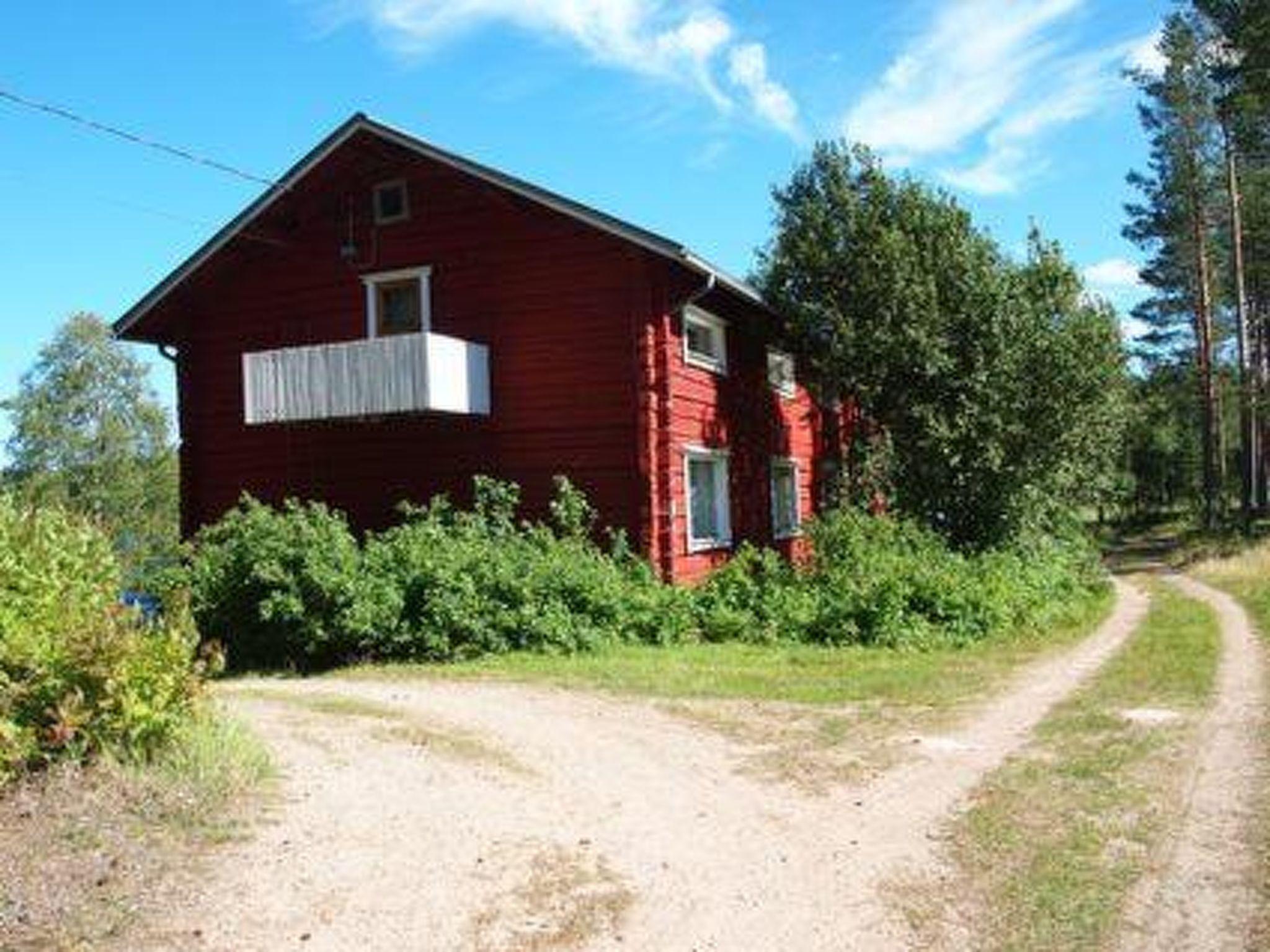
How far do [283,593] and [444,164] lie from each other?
7932 mm

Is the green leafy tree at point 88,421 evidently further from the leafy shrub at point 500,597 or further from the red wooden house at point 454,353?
the leafy shrub at point 500,597

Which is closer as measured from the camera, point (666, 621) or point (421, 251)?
point (666, 621)

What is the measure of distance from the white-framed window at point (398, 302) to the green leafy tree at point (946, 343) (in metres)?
5.76

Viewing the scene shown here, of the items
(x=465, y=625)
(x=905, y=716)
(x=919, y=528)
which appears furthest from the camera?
(x=919, y=528)

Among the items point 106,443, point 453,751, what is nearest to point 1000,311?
point 453,751

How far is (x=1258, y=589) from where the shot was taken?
2450 cm

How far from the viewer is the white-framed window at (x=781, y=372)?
2384cm

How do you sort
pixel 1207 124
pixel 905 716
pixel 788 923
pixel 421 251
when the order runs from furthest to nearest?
pixel 1207 124
pixel 421 251
pixel 905 716
pixel 788 923

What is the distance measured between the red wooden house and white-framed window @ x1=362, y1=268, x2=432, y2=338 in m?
0.03

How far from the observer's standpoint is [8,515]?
8.78m

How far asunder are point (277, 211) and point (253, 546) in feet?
27.0

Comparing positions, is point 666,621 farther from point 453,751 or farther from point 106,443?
point 106,443

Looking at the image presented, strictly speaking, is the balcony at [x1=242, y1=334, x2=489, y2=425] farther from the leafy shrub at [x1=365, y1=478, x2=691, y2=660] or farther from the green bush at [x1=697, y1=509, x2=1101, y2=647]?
the green bush at [x1=697, y1=509, x2=1101, y2=647]

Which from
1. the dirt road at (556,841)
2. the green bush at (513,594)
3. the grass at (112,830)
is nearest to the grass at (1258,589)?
the dirt road at (556,841)
